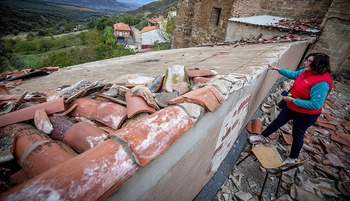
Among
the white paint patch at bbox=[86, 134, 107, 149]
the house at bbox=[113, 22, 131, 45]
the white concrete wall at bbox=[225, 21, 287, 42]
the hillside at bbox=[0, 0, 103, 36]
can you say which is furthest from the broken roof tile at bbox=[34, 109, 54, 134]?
the hillside at bbox=[0, 0, 103, 36]

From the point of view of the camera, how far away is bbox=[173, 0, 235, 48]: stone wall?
8.62 m

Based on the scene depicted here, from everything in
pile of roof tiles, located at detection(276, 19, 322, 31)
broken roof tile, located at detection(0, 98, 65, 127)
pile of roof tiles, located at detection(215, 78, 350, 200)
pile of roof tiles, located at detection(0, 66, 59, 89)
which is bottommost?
pile of roof tiles, located at detection(215, 78, 350, 200)

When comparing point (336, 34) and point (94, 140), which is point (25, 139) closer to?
point (94, 140)

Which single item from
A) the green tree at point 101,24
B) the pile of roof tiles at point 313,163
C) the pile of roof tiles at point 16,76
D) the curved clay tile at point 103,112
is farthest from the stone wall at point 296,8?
the green tree at point 101,24

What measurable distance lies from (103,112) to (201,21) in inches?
437

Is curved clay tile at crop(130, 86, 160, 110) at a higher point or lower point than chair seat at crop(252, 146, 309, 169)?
higher

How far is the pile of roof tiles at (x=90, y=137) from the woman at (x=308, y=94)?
145 cm

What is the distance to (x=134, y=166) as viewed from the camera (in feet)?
2.07

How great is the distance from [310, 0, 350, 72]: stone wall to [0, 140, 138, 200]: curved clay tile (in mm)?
8279

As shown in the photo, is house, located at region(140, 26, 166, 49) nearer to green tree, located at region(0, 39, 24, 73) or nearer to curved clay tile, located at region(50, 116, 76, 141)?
green tree, located at region(0, 39, 24, 73)

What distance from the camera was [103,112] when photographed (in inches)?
42.4

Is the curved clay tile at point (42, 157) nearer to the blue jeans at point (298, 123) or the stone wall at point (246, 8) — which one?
the blue jeans at point (298, 123)

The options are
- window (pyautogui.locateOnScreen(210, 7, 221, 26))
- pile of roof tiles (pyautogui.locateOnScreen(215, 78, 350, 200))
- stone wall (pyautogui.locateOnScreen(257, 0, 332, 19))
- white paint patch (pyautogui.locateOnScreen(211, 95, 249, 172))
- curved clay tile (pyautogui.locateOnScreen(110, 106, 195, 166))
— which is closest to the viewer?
curved clay tile (pyautogui.locateOnScreen(110, 106, 195, 166))

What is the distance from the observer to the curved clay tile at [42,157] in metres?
0.67
